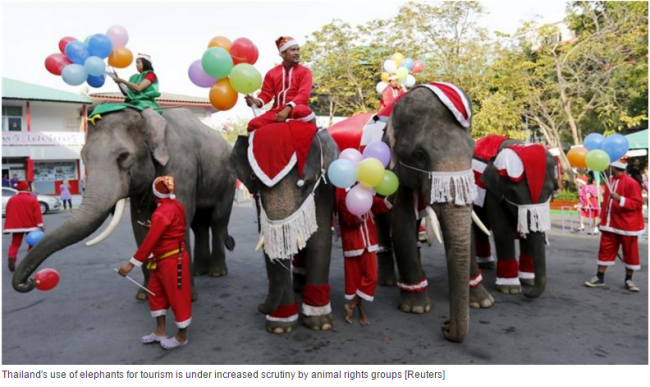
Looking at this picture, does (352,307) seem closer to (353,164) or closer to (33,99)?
(353,164)

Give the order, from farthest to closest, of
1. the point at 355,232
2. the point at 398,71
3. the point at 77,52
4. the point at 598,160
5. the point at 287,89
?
the point at 398,71 < the point at 598,160 < the point at 77,52 < the point at 287,89 < the point at 355,232

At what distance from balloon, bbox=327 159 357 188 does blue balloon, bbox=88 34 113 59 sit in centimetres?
304

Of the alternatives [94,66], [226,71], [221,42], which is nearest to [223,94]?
[226,71]

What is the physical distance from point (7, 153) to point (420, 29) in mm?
21594

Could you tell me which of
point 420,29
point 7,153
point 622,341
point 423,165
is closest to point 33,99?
point 7,153

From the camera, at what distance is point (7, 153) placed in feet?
78.9

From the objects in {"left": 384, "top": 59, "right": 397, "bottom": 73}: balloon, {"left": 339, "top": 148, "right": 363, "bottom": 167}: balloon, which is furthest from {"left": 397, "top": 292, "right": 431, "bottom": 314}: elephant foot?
{"left": 384, "top": 59, "right": 397, "bottom": 73}: balloon

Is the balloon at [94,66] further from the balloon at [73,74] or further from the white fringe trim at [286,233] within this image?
the white fringe trim at [286,233]

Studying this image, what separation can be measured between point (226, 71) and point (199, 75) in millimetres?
416

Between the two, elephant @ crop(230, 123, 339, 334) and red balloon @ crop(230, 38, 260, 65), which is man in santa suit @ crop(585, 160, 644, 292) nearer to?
elephant @ crop(230, 123, 339, 334)

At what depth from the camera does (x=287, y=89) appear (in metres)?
4.88

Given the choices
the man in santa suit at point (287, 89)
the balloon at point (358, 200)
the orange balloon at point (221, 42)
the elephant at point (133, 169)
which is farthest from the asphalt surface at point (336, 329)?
the orange balloon at point (221, 42)

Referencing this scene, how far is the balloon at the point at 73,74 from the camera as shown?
197 inches

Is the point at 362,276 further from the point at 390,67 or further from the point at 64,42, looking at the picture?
the point at 390,67
